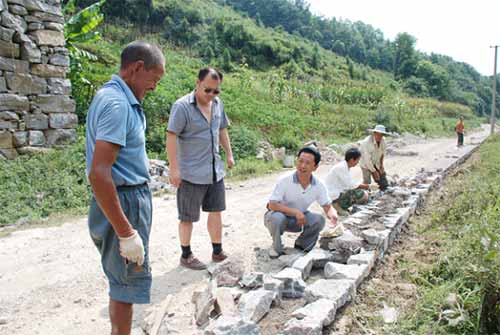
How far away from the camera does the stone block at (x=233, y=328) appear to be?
103 inches

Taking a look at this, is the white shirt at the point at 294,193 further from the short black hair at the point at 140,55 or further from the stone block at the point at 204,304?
the short black hair at the point at 140,55

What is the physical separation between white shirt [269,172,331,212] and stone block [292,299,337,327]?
154 cm

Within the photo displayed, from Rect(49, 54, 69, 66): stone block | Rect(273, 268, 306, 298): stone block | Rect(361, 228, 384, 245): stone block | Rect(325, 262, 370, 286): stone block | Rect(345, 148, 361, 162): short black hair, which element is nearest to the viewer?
Rect(273, 268, 306, 298): stone block

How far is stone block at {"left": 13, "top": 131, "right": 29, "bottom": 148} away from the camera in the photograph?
7.66m

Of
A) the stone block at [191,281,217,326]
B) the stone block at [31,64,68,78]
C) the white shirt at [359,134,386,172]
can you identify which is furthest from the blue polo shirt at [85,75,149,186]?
the stone block at [31,64,68,78]

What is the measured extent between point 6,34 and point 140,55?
21.4 ft

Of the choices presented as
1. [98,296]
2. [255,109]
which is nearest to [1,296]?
[98,296]

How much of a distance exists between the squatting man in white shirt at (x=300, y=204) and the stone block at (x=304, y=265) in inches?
17.7

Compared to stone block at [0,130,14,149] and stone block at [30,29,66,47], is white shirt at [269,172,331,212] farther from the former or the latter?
stone block at [30,29,66,47]

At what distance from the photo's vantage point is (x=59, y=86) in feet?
27.4

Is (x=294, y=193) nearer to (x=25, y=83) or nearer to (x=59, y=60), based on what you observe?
(x=25, y=83)

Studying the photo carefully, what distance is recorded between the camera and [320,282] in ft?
11.6

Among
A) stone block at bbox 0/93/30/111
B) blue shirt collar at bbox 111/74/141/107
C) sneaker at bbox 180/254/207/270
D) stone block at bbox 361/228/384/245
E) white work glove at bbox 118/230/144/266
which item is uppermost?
blue shirt collar at bbox 111/74/141/107

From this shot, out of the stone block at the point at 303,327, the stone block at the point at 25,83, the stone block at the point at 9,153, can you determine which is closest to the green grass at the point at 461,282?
the stone block at the point at 303,327
